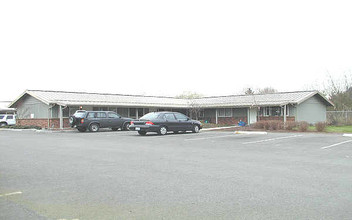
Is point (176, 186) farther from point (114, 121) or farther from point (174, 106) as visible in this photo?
point (174, 106)

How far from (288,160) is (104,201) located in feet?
21.0

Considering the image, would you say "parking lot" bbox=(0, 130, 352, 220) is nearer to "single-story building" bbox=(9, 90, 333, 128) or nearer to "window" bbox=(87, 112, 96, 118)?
"window" bbox=(87, 112, 96, 118)

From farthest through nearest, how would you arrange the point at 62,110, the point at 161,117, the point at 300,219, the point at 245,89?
the point at 245,89 < the point at 62,110 < the point at 161,117 < the point at 300,219

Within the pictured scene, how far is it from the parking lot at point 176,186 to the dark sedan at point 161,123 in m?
9.67

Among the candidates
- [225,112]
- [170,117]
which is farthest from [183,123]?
[225,112]

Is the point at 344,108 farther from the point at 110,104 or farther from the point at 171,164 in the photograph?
the point at 171,164

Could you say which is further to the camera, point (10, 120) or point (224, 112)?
point (224, 112)

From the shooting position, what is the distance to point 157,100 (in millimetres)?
41531

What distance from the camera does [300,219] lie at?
4.77 metres

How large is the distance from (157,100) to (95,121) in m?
15.1

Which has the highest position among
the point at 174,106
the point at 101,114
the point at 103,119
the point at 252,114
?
the point at 174,106

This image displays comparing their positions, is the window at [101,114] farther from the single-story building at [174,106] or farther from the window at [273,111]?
the window at [273,111]

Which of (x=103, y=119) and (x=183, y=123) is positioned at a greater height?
(x=103, y=119)

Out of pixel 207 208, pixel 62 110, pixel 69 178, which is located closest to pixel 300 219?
pixel 207 208
